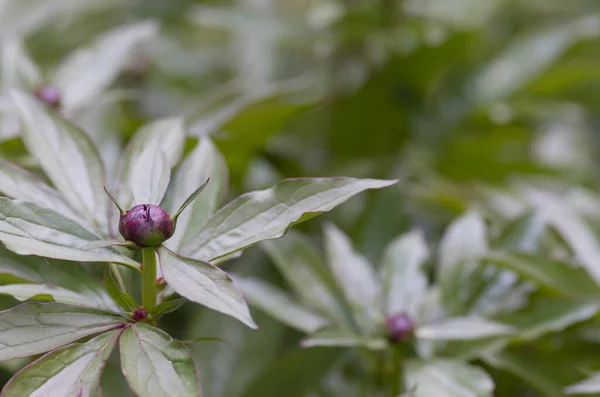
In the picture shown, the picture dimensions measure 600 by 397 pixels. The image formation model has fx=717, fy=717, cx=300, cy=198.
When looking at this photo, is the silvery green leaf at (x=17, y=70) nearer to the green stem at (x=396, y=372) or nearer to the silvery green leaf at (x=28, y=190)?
the silvery green leaf at (x=28, y=190)

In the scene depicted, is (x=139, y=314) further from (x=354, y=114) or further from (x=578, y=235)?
(x=354, y=114)

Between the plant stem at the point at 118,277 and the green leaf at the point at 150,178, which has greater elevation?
the green leaf at the point at 150,178

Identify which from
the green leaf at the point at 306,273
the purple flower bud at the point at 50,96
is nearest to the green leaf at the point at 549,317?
the green leaf at the point at 306,273

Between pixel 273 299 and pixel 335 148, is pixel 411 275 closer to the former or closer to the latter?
pixel 273 299

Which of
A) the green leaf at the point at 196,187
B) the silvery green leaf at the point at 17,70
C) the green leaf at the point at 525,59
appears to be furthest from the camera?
the green leaf at the point at 525,59

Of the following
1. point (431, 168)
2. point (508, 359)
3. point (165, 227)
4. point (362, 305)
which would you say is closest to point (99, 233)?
point (165, 227)

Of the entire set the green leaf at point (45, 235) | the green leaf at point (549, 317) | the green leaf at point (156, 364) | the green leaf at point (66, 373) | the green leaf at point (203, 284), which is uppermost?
the green leaf at point (45, 235)

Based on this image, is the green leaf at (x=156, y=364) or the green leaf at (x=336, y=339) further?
the green leaf at (x=336, y=339)

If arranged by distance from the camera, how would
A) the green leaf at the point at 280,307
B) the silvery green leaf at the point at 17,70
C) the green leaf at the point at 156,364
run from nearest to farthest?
the green leaf at the point at 156,364 < the green leaf at the point at 280,307 < the silvery green leaf at the point at 17,70
